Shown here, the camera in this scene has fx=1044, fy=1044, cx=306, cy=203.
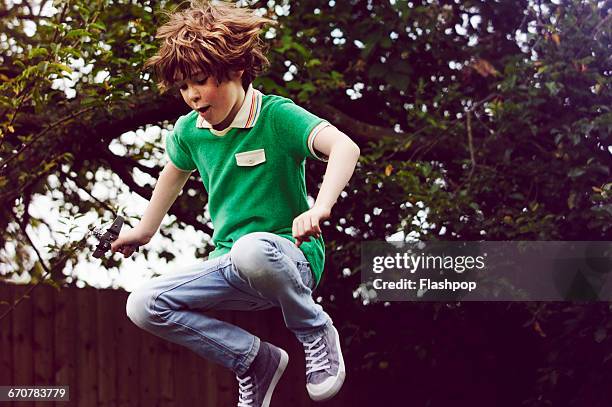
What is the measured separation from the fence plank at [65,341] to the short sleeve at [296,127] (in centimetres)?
383

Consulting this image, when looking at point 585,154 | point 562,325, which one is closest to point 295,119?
point 585,154

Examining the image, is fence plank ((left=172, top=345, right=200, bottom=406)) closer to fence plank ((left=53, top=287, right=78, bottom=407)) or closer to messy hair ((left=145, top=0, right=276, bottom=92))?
fence plank ((left=53, top=287, right=78, bottom=407))

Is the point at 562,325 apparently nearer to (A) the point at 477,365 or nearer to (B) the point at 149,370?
(A) the point at 477,365

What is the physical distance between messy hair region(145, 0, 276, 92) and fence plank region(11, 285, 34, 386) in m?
3.74

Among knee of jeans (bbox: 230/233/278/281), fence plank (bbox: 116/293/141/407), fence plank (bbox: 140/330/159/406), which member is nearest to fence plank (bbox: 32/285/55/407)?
fence plank (bbox: 116/293/141/407)

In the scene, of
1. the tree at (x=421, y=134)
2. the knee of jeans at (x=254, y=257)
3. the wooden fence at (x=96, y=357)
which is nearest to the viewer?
the knee of jeans at (x=254, y=257)

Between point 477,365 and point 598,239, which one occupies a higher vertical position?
point 598,239

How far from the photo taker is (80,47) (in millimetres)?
3850

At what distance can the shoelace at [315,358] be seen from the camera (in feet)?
7.59

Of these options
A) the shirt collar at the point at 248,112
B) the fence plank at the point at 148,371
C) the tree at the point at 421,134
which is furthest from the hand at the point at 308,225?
the fence plank at the point at 148,371

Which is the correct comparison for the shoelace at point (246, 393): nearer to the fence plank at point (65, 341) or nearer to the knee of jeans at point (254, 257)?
the knee of jeans at point (254, 257)

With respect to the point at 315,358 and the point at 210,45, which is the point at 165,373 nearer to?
the point at 315,358

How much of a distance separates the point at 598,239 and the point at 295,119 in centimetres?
325

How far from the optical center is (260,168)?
2320 millimetres
